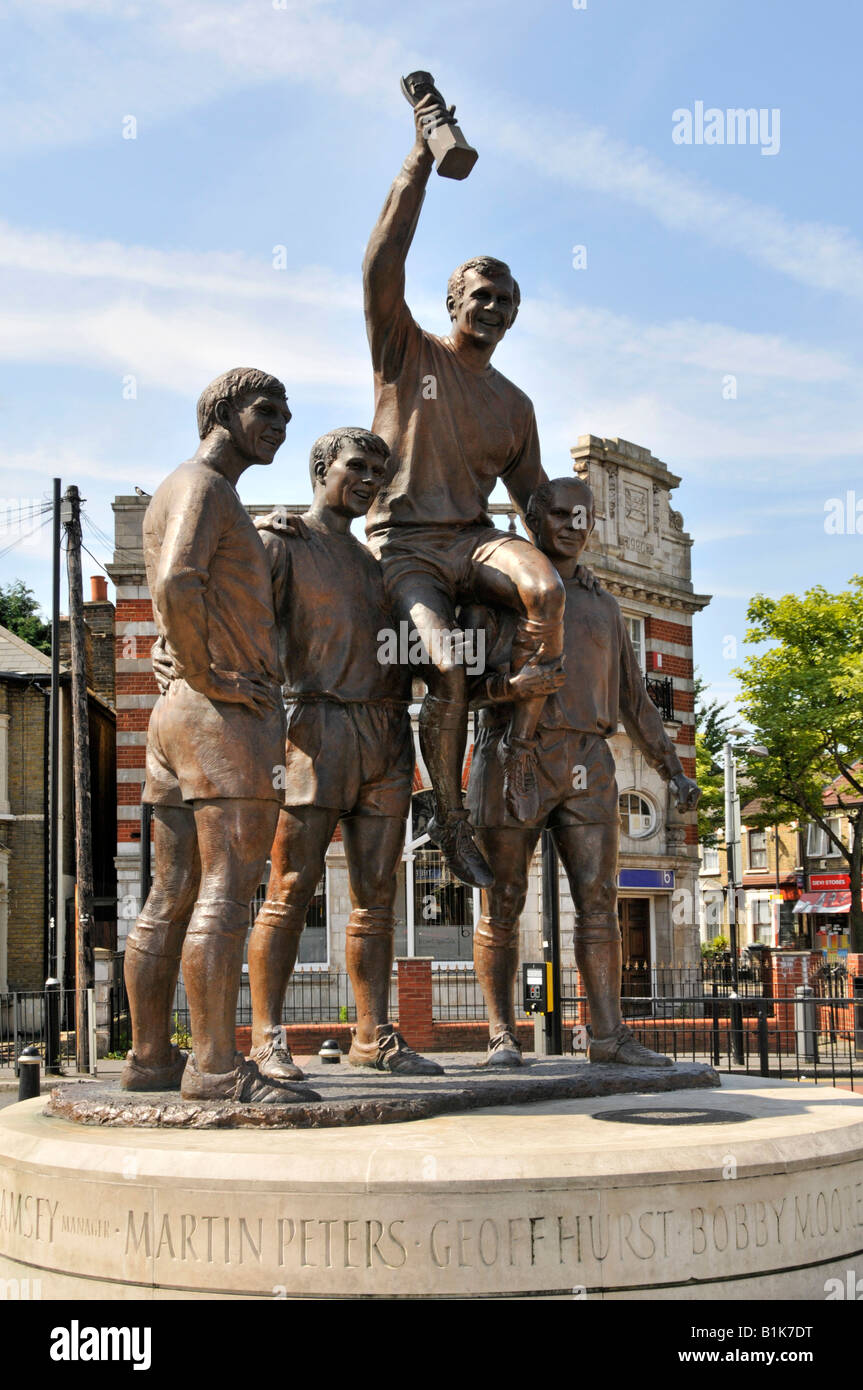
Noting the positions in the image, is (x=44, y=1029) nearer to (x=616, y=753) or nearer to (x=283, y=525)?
(x=616, y=753)

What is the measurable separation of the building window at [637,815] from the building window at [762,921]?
2971cm

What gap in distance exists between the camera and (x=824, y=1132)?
4770 millimetres

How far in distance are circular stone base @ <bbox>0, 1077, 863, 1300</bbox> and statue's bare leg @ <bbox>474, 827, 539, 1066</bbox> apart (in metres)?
1.86

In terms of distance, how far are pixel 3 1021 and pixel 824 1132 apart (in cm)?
2188

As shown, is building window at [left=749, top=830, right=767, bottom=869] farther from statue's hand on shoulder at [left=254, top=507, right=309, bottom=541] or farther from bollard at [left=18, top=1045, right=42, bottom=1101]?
statue's hand on shoulder at [left=254, top=507, right=309, bottom=541]

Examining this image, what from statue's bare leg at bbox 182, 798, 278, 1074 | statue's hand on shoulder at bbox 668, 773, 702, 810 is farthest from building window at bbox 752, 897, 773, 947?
statue's bare leg at bbox 182, 798, 278, 1074

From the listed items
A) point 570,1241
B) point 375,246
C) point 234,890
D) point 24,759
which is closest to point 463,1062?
point 234,890

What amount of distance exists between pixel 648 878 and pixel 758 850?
30.9 meters

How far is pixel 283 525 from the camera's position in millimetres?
6008

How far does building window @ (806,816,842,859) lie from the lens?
54.4 meters

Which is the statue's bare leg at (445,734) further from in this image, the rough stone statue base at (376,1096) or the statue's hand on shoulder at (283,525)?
the rough stone statue base at (376,1096)

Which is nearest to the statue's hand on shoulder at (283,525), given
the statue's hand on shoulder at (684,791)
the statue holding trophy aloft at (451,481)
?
the statue holding trophy aloft at (451,481)

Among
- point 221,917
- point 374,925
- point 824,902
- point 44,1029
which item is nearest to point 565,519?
point 374,925
